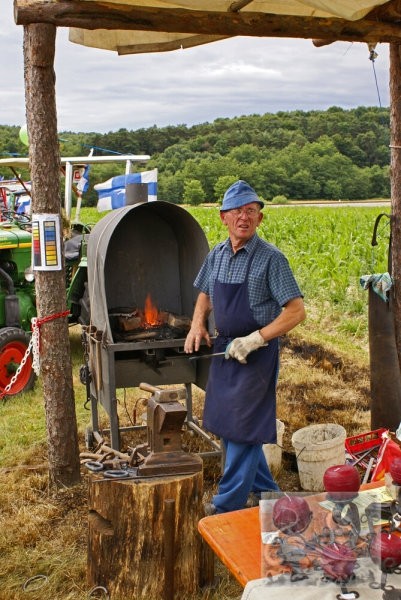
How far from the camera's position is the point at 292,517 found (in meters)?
2.18

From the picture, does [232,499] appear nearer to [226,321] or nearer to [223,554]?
[226,321]

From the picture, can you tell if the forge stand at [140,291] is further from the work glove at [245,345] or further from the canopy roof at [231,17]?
the canopy roof at [231,17]

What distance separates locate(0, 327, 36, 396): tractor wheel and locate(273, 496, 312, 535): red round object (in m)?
4.98

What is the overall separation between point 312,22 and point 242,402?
91.2 inches

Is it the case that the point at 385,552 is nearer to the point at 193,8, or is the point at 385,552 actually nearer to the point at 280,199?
the point at 193,8

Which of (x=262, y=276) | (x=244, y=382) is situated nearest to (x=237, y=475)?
(x=244, y=382)

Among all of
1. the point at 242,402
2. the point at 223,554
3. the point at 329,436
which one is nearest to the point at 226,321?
the point at 242,402

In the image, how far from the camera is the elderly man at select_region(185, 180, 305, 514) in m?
3.96

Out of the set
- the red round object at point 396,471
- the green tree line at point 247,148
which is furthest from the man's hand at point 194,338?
the green tree line at point 247,148

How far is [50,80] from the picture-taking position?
4492 mm

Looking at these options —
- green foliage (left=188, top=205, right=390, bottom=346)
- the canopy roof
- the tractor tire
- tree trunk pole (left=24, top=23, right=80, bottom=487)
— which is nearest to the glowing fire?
tree trunk pole (left=24, top=23, right=80, bottom=487)

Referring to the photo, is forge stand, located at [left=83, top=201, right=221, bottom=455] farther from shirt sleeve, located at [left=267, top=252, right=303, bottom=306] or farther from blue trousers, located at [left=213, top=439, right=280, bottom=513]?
shirt sleeve, located at [left=267, top=252, right=303, bottom=306]

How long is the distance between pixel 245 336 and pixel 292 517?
1.89 metres

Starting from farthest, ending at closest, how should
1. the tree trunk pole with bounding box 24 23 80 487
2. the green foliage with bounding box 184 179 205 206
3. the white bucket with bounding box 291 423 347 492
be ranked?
the green foliage with bounding box 184 179 205 206, the white bucket with bounding box 291 423 347 492, the tree trunk pole with bounding box 24 23 80 487
